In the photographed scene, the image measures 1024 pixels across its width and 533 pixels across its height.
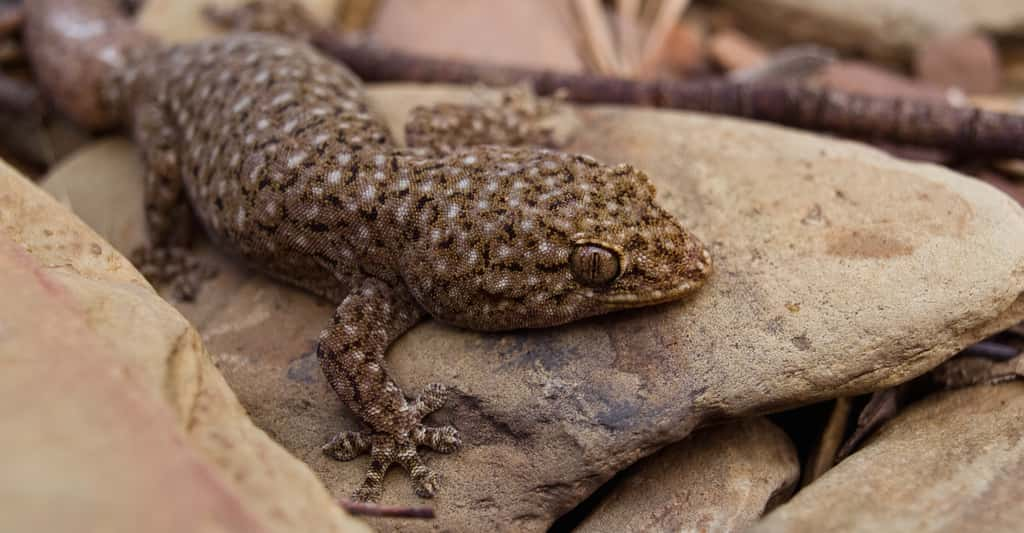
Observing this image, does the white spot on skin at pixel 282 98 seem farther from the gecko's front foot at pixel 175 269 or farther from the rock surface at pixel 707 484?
the rock surface at pixel 707 484

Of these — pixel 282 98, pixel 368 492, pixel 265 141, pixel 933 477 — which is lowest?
pixel 368 492

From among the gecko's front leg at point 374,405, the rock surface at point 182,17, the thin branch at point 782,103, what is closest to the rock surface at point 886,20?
the thin branch at point 782,103

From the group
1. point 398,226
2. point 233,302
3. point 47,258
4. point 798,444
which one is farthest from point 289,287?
point 798,444

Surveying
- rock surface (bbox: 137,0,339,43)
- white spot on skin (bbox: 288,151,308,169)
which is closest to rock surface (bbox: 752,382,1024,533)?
white spot on skin (bbox: 288,151,308,169)

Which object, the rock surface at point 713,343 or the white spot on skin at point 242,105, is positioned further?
the white spot on skin at point 242,105

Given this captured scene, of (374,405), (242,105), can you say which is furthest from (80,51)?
(374,405)

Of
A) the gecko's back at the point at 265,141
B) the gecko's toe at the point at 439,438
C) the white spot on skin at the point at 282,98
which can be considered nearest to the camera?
the gecko's toe at the point at 439,438

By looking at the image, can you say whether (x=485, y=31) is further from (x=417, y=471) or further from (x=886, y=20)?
(x=417, y=471)

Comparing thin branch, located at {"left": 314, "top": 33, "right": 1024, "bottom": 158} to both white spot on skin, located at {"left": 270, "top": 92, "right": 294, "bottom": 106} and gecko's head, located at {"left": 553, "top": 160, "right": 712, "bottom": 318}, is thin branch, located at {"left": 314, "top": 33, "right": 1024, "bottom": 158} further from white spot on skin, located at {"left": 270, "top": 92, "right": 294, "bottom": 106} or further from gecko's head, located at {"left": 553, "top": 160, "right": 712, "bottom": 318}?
gecko's head, located at {"left": 553, "top": 160, "right": 712, "bottom": 318}
